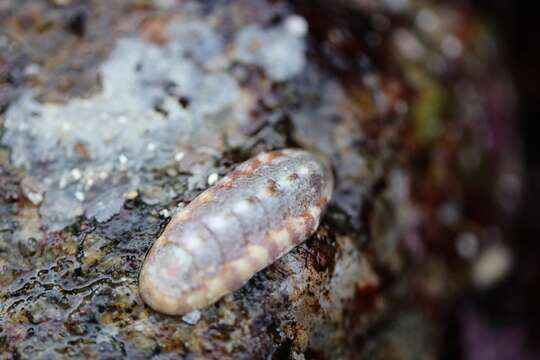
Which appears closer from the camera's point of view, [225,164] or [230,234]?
[230,234]

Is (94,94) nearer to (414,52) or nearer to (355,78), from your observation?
(355,78)

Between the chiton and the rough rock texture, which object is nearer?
the chiton

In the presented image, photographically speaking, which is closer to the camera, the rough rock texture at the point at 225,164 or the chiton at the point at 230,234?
the chiton at the point at 230,234
